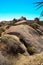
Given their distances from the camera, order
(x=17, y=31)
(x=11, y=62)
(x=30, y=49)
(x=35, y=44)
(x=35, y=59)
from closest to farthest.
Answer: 1. (x=11, y=62)
2. (x=35, y=59)
3. (x=30, y=49)
4. (x=35, y=44)
5. (x=17, y=31)

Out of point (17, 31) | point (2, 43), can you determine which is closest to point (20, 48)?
point (2, 43)

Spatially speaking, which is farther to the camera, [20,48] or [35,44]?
[35,44]

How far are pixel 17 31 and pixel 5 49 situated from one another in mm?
7668

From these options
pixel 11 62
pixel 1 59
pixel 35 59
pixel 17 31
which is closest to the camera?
pixel 1 59

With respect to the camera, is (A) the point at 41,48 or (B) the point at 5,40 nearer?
(B) the point at 5,40

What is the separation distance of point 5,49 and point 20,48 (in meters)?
2.22

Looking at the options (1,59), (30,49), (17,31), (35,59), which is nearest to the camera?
(1,59)

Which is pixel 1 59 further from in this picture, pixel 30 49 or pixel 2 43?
pixel 30 49

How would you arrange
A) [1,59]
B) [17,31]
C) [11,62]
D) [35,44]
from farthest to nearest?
[17,31] < [35,44] < [11,62] < [1,59]

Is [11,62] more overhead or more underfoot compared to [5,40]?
more underfoot

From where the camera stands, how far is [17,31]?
83.1 ft

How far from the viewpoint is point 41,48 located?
22.9 meters

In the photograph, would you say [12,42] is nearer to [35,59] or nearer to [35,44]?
[35,59]

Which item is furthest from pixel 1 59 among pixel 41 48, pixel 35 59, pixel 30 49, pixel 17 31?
pixel 17 31
